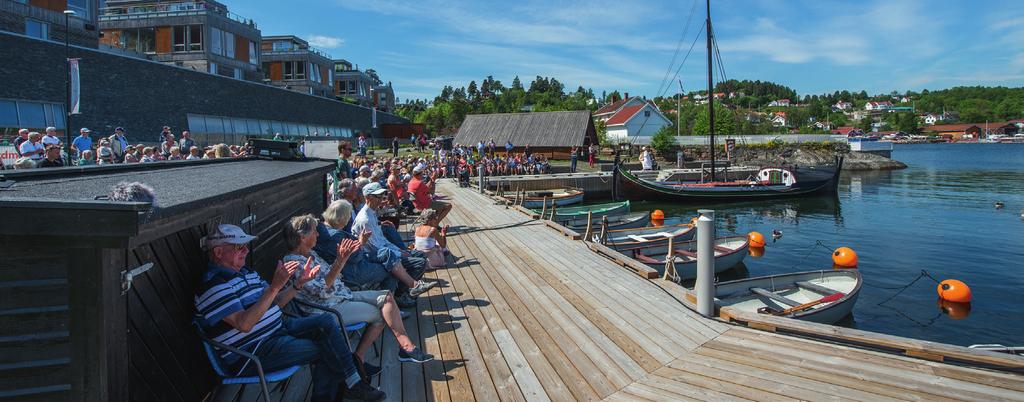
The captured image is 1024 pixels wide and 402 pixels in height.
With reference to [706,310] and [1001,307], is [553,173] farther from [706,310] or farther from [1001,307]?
[706,310]

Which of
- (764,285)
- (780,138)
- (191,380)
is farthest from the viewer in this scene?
(780,138)

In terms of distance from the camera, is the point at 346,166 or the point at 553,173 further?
the point at 553,173

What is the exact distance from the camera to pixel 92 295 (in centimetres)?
251

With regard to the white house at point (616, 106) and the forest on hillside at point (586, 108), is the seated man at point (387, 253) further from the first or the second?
the white house at point (616, 106)

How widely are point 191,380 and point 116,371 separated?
3.05 ft

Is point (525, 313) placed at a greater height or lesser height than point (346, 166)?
lesser

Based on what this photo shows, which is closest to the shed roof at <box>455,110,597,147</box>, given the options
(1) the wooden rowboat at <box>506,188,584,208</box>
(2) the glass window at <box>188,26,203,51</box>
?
(1) the wooden rowboat at <box>506,188,584,208</box>

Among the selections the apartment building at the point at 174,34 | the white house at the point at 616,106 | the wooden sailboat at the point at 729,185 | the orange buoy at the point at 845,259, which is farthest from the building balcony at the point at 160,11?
the white house at the point at 616,106

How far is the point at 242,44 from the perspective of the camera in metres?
40.9

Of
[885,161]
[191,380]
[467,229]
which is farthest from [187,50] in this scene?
[885,161]

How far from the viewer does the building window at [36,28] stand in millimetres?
24016

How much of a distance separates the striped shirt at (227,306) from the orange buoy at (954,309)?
13957 mm

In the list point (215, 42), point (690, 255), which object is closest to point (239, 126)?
point (215, 42)

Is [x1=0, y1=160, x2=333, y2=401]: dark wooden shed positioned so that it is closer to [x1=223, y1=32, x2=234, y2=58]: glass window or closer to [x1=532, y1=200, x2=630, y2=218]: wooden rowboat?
[x1=532, y1=200, x2=630, y2=218]: wooden rowboat
